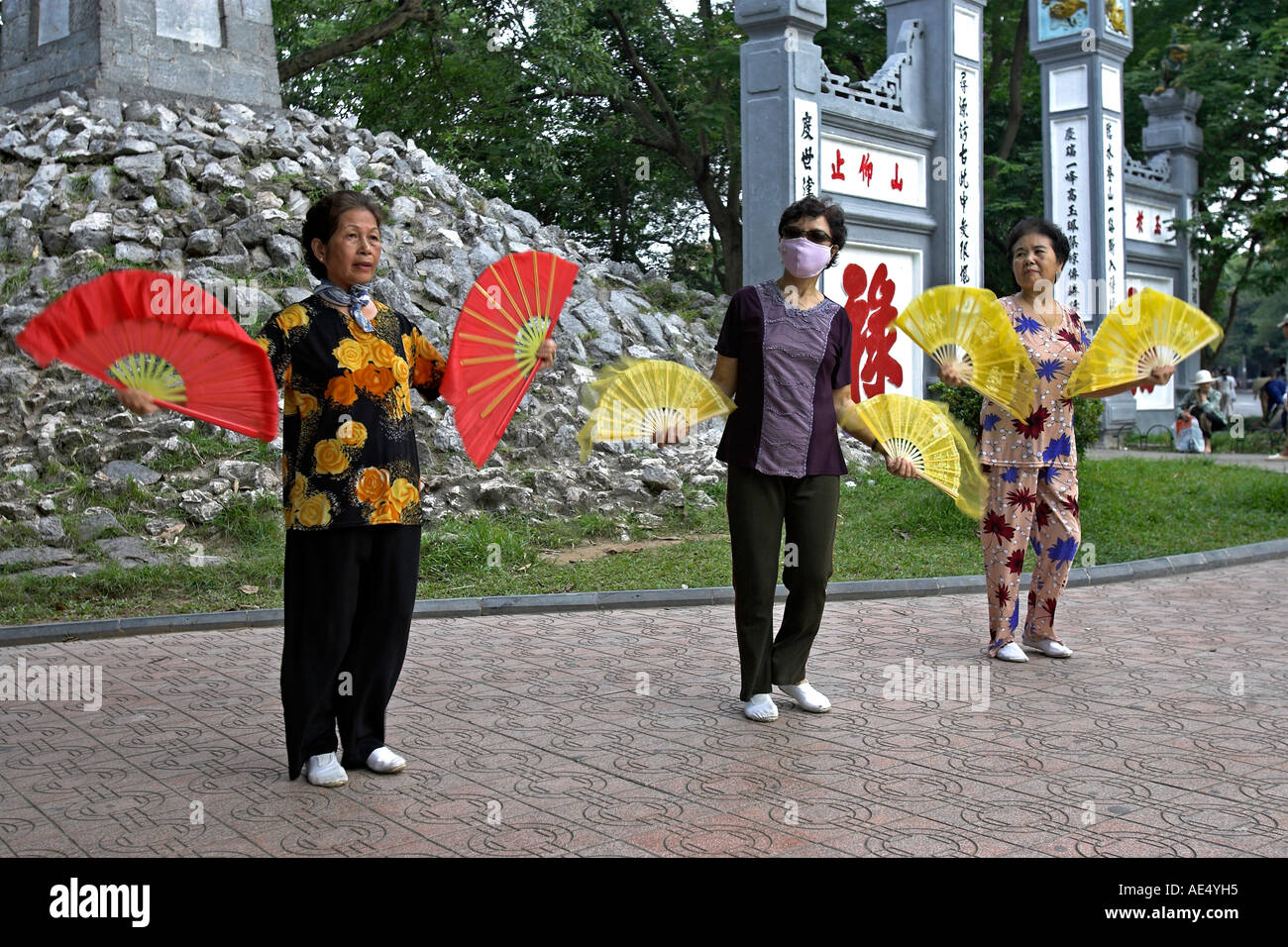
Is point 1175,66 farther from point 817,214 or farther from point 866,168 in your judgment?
point 817,214

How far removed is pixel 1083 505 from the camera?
11094 mm

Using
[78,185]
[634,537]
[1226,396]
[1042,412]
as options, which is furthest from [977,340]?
[1226,396]

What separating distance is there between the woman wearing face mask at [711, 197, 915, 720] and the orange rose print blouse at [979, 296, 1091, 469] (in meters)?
1.19

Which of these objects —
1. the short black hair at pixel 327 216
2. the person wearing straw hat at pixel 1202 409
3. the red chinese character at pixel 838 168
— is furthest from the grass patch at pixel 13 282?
the person wearing straw hat at pixel 1202 409

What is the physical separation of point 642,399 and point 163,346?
174cm

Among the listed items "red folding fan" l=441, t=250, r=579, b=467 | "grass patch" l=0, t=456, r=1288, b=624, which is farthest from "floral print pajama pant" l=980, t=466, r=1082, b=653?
"red folding fan" l=441, t=250, r=579, b=467

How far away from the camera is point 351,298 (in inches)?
170

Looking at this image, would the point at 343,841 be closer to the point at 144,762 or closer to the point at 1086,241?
the point at 144,762

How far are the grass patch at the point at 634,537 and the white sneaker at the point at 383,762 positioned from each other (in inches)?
144

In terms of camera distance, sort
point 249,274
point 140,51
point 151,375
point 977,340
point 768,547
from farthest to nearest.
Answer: point 140,51 → point 249,274 → point 977,340 → point 768,547 → point 151,375

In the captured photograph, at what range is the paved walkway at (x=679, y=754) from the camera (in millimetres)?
3650

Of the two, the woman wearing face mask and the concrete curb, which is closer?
the woman wearing face mask

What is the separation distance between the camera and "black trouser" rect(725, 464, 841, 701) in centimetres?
508

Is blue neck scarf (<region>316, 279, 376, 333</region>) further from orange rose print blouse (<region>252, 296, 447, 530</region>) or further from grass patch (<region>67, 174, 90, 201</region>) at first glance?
grass patch (<region>67, 174, 90, 201</region>)
